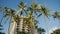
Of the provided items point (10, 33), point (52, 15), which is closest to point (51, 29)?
point (52, 15)

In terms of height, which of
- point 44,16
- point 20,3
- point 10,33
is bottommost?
point 10,33

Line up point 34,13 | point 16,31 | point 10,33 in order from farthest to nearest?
point 16,31 < point 10,33 < point 34,13

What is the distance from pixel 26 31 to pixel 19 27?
4.68 meters

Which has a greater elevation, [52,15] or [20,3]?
[20,3]

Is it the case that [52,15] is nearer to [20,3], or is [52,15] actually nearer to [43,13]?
[43,13]

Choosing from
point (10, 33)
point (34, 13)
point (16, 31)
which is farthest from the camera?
point (16, 31)

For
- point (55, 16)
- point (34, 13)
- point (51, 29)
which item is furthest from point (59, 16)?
point (34, 13)

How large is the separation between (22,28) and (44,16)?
15.7 meters

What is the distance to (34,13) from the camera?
2382 inches

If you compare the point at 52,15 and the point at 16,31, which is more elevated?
the point at 52,15

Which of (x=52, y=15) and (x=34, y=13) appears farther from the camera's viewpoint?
(x=52, y=15)

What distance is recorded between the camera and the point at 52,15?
6706cm

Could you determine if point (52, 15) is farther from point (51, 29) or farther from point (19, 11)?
point (19, 11)

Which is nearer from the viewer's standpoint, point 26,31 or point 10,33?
point 10,33
